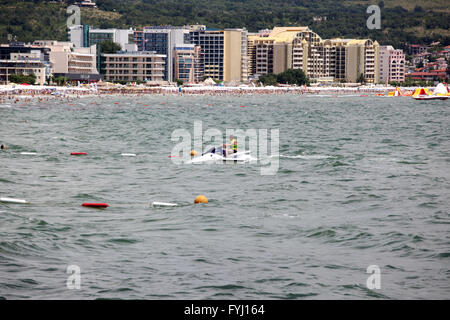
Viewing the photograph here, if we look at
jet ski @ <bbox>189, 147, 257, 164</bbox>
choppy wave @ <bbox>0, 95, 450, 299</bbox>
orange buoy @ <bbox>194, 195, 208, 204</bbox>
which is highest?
jet ski @ <bbox>189, 147, 257, 164</bbox>

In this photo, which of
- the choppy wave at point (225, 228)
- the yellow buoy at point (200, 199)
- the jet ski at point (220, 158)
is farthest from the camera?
the jet ski at point (220, 158)

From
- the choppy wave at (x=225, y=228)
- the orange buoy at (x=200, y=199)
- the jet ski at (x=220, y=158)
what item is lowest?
the choppy wave at (x=225, y=228)

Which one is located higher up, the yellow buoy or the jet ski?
the jet ski

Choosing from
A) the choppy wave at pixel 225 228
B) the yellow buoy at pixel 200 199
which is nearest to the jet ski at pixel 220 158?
the choppy wave at pixel 225 228

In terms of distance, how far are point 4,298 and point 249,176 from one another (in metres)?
21.8

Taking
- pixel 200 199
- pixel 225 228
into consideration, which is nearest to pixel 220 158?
pixel 200 199

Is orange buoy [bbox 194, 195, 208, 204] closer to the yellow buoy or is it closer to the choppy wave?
the yellow buoy

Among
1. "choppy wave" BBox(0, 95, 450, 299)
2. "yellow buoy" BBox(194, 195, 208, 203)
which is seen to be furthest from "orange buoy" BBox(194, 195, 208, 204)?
"choppy wave" BBox(0, 95, 450, 299)

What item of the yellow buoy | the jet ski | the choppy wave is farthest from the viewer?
the jet ski

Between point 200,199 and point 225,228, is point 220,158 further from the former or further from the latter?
point 225,228

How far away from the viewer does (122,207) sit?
2900 cm

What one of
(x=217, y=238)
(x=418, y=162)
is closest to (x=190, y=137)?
(x=418, y=162)

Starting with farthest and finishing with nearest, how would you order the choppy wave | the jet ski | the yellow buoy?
the jet ski → the yellow buoy → the choppy wave

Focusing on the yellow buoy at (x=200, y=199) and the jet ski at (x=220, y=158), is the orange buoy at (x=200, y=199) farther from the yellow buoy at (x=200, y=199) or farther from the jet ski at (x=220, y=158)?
the jet ski at (x=220, y=158)
